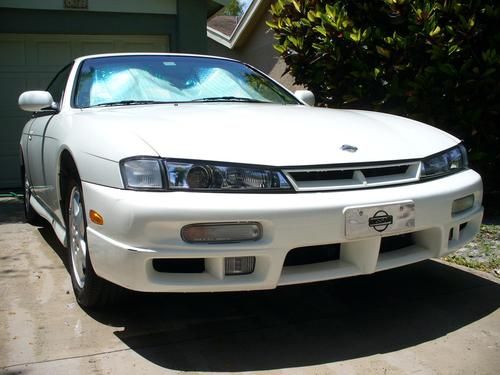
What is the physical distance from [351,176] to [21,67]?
6.90 meters

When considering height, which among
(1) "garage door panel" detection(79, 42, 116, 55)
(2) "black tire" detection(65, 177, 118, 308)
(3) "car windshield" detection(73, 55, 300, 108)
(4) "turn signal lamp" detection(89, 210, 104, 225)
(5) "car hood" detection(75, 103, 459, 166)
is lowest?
(2) "black tire" detection(65, 177, 118, 308)

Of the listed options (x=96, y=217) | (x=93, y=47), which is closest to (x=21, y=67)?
(x=93, y=47)

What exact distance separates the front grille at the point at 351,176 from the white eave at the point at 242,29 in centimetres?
984

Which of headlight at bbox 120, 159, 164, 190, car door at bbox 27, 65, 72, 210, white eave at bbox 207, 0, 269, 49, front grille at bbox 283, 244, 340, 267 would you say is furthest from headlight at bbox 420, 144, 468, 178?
white eave at bbox 207, 0, 269, 49

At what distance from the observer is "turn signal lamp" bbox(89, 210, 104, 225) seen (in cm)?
273

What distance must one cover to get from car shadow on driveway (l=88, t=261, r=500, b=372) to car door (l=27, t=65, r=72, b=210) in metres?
1.19

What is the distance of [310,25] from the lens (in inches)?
239

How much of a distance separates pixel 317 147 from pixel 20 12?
6694 mm

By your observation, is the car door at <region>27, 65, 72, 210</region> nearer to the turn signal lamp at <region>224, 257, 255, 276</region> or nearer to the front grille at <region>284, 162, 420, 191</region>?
the turn signal lamp at <region>224, 257, 255, 276</region>

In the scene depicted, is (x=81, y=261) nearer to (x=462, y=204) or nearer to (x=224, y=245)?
(x=224, y=245)

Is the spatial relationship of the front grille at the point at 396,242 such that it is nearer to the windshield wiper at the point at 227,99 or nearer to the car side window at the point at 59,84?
the windshield wiper at the point at 227,99

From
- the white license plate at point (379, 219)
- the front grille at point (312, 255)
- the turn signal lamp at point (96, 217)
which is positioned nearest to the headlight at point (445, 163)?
the white license plate at point (379, 219)

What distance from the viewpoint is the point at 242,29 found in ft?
43.1

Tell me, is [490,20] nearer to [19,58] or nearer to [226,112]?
[226,112]
